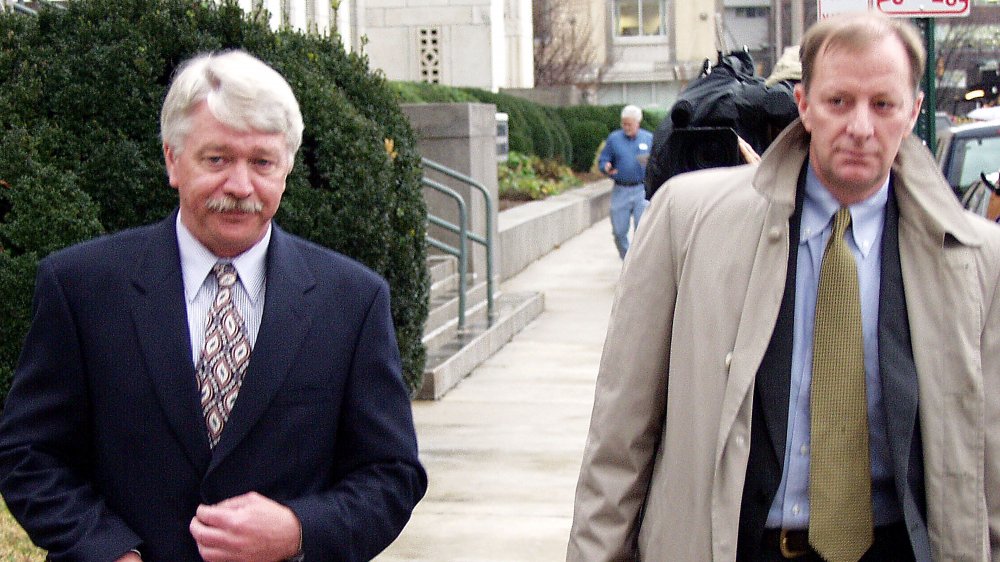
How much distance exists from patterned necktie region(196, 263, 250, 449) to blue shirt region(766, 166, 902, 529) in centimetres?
104

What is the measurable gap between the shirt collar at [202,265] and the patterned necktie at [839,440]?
108 centimetres

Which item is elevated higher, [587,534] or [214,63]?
[214,63]

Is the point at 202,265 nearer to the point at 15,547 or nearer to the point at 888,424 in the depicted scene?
the point at 888,424

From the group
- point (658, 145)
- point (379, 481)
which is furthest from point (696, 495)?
point (658, 145)

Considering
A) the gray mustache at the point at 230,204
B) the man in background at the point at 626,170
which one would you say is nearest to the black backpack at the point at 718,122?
the gray mustache at the point at 230,204

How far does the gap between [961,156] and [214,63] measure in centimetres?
1099

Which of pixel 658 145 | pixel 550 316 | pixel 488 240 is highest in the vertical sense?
pixel 658 145

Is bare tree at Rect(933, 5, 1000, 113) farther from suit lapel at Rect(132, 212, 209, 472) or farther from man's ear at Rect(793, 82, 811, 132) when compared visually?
suit lapel at Rect(132, 212, 209, 472)

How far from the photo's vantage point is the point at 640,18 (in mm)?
70438

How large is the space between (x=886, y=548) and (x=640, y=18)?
68845 millimetres

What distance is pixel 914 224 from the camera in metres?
3.01

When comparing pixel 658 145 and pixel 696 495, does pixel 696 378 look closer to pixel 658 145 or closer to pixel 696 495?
pixel 696 495

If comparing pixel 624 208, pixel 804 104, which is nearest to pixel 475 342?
pixel 624 208

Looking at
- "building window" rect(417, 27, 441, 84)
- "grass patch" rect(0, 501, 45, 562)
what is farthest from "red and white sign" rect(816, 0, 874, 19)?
"building window" rect(417, 27, 441, 84)
